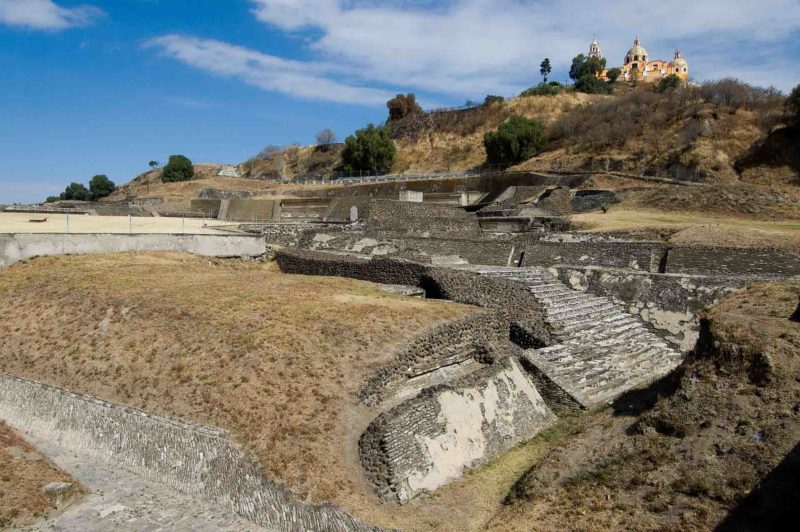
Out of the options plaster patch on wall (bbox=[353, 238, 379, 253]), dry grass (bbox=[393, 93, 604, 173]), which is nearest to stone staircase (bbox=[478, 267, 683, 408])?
plaster patch on wall (bbox=[353, 238, 379, 253])

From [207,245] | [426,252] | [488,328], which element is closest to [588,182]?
[426,252]

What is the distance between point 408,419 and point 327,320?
3208 mm

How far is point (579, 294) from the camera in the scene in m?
14.7

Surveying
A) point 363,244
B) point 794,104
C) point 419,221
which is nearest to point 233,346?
point 363,244

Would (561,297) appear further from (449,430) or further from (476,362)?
(449,430)

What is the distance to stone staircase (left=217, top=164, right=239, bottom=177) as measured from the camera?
70.3 meters

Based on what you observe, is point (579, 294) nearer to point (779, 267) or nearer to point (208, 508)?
point (779, 267)

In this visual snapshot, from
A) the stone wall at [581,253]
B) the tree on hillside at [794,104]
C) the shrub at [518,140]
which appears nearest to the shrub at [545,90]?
the shrub at [518,140]

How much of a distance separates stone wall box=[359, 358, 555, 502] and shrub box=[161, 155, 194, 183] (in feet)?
213

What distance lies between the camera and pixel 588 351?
38.0 ft

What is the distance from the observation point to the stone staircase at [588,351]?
33.9 ft

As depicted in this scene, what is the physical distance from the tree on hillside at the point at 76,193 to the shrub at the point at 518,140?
170 ft

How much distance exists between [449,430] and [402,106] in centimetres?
7081

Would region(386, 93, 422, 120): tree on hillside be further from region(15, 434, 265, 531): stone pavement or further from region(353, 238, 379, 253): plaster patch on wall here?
region(15, 434, 265, 531): stone pavement
